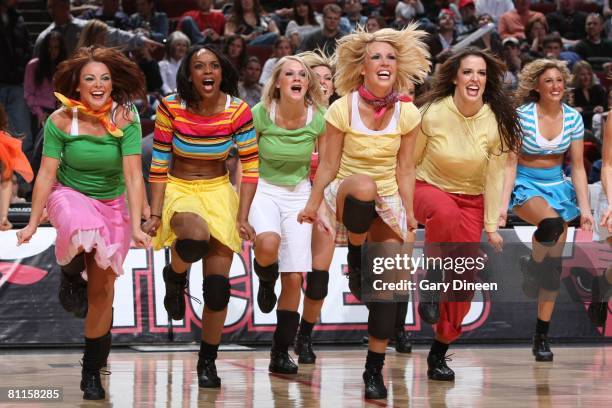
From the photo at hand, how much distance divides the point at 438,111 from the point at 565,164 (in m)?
5.16

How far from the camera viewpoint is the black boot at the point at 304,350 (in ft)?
26.2

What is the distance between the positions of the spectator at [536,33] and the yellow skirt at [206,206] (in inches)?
334

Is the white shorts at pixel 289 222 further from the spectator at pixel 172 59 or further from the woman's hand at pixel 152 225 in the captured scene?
the spectator at pixel 172 59

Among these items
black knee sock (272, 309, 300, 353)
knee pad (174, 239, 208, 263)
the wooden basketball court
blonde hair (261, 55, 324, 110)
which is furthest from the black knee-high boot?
blonde hair (261, 55, 324, 110)

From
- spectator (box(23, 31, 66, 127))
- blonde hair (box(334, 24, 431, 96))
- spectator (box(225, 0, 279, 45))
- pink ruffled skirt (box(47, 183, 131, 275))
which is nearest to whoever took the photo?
pink ruffled skirt (box(47, 183, 131, 275))

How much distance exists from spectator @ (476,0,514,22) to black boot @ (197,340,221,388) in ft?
32.8

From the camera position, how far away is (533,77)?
8.30m

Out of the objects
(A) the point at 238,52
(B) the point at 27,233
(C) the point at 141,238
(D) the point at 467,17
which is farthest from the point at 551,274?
Answer: (D) the point at 467,17

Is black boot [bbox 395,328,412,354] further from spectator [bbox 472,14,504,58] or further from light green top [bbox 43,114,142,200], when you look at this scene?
spectator [bbox 472,14,504,58]

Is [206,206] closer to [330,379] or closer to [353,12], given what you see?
[330,379]

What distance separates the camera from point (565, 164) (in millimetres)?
11945

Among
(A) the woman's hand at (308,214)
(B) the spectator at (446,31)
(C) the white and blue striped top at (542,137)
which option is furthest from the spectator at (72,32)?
(A) the woman's hand at (308,214)

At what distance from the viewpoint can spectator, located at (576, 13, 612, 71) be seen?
1486 centimetres

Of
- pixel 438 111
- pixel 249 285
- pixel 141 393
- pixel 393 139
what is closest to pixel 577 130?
pixel 438 111
